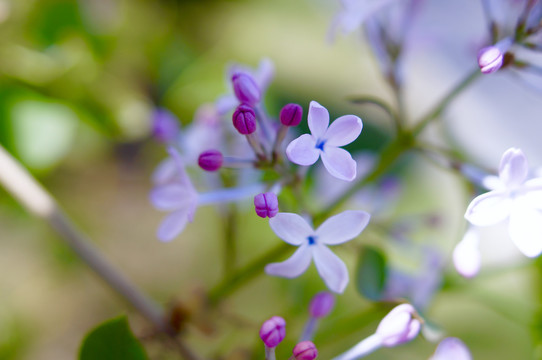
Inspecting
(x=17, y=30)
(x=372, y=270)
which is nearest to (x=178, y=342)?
(x=372, y=270)

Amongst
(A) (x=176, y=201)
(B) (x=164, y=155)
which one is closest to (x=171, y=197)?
(A) (x=176, y=201)

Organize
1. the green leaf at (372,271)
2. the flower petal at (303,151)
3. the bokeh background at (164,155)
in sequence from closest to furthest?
the flower petal at (303,151)
the green leaf at (372,271)
the bokeh background at (164,155)

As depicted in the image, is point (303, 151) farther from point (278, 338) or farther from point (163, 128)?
point (163, 128)

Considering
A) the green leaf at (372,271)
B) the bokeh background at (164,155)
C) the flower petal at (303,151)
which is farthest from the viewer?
the bokeh background at (164,155)

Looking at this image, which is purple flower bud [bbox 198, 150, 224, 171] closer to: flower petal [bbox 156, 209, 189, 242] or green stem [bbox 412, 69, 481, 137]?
flower petal [bbox 156, 209, 189, 242]

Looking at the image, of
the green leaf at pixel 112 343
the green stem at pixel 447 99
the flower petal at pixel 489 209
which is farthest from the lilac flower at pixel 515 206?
the green leaf at pixel 112 343

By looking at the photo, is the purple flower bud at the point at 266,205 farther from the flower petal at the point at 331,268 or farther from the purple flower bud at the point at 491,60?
the purple flower bud at the point at 491,60
